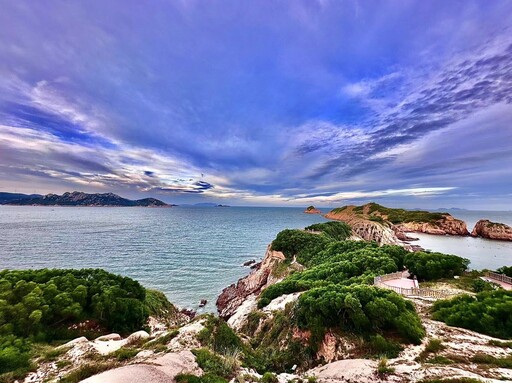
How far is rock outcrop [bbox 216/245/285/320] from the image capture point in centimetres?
3330

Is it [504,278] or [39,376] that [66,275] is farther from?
[504,278]

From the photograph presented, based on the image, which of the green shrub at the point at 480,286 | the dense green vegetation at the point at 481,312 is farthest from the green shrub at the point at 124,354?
the green shrub at the point at 480,286

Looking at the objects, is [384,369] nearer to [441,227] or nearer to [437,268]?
[437,268]

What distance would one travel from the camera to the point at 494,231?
86750 millimetres

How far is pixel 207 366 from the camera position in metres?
9.48

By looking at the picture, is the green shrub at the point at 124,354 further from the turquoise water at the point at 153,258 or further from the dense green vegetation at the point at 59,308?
the turquoise water at the point at 153,258

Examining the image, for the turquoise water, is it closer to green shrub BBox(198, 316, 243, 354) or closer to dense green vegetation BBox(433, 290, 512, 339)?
green shrub BBox(198, 316, 243, 354)

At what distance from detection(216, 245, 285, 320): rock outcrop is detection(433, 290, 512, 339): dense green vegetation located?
935 inches

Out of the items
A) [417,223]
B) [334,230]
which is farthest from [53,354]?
[417,223]

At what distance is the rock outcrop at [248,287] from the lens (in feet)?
109

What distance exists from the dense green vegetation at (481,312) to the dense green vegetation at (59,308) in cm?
2093

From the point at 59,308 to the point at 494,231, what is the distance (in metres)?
125

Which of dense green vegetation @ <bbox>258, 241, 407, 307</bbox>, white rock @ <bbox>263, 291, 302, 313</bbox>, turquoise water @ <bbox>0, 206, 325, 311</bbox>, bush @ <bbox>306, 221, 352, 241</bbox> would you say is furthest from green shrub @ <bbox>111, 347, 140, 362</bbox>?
bush @ <bbox>306, 221, 352, 241</bbox>

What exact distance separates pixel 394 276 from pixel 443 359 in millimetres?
13793
